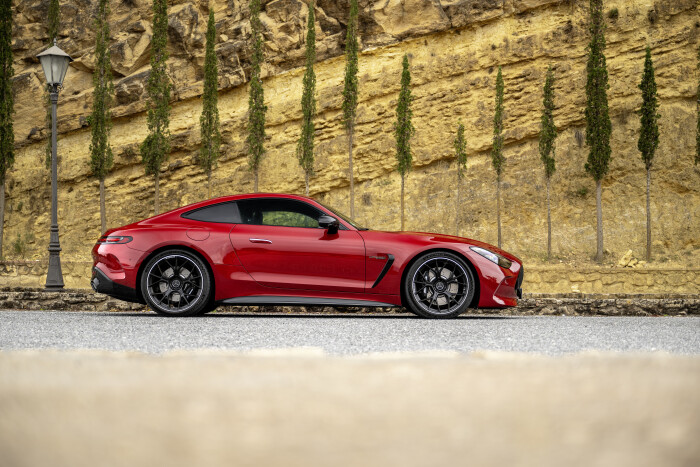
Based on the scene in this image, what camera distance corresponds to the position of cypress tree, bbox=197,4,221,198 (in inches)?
1213

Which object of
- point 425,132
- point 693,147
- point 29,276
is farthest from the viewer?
point 425,132

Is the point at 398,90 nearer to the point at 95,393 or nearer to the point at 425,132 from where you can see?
the point at 425,132

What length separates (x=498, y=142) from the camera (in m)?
29.5

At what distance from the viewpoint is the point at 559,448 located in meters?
1.81

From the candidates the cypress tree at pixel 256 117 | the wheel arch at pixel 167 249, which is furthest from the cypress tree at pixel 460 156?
the wheel arch at pixel 167 249

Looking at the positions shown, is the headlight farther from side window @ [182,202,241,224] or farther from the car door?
side window @ [182,202,241,224]

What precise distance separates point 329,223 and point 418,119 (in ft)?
86.3

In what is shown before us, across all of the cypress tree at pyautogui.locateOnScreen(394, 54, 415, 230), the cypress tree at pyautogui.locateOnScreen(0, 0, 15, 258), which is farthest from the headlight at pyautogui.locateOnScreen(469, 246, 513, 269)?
the cypress tree at pyautogui.locateOnScreen(0, 0, 15, 258)

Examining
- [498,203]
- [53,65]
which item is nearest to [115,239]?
[53,65]

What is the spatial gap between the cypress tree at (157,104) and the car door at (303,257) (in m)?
24.4

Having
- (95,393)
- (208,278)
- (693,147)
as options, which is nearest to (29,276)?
(208,278)

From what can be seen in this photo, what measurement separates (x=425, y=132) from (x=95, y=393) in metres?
30.9

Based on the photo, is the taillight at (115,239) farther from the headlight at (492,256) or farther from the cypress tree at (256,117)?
the cypress tree at (256,117)

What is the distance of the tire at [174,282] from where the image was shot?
705 cm
